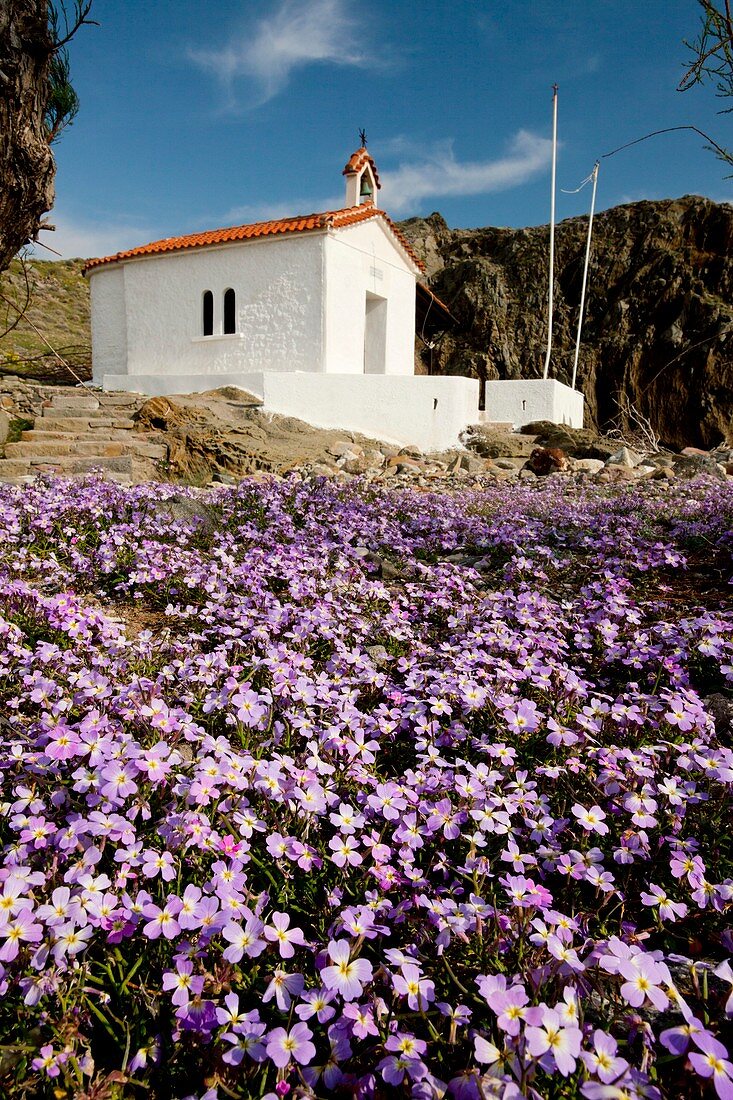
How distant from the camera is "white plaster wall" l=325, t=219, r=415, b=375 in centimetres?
1919

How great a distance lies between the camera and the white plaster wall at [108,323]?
22.2 metres

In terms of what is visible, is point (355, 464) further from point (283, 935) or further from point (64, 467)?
point (283, 935)

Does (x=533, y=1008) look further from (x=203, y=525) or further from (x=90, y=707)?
(x=203, y=525)

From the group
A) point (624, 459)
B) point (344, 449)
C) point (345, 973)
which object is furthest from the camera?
point (344, 449)

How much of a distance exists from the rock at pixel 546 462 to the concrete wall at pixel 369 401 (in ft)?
11.8

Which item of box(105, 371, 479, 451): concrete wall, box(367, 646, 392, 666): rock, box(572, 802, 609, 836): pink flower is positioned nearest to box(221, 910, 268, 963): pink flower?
box(572, 802, 609, 836): pink flower

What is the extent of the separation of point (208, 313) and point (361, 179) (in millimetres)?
7203

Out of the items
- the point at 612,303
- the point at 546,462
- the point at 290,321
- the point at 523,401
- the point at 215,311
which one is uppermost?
the point at 612,303

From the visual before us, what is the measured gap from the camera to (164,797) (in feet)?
6.05

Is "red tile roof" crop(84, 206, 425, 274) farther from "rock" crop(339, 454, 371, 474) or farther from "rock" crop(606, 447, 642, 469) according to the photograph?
"rock" crop(606, 447, 642, 469)

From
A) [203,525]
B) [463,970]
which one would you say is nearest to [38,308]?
[203,525]

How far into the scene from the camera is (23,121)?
4.15 m

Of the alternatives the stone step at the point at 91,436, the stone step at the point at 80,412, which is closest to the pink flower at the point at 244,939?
the stone step at the point at 91,436

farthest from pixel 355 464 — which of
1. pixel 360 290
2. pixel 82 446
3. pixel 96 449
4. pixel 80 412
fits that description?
pixel 360 290
